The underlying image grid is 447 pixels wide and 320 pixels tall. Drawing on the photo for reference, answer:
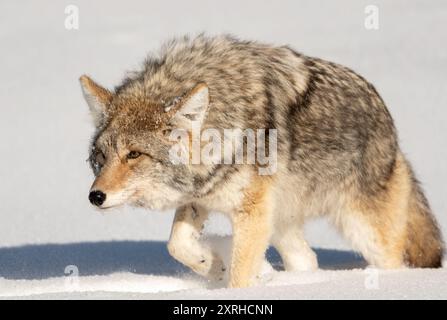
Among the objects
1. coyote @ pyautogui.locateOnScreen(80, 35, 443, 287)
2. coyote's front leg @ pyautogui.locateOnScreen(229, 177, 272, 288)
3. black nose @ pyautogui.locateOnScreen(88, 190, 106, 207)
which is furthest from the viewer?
coyote's front leg @ pyautogui.locateOnScreen(229, 177, 272, 288)

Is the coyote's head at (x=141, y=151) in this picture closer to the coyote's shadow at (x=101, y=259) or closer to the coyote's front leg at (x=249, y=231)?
the coyote's front leg at (x=249, y=231)

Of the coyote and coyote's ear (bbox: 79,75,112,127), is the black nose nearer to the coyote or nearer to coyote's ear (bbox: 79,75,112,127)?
the coyote

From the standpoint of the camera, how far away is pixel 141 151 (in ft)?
17.0

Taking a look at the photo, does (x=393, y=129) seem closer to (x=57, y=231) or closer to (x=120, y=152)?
(x=120, y=152)

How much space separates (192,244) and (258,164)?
87 centimetres

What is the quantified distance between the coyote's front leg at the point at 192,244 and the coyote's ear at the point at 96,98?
919mm

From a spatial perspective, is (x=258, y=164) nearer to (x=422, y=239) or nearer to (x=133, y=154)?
(x=133, y=154)

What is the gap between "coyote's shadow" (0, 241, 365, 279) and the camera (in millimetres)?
6855

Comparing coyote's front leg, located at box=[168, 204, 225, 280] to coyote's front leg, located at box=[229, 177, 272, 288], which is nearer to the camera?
coyote's front leg, located at box=[229, 177, 272, 288]

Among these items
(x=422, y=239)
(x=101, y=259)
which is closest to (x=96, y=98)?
→ (x=101, y=259)

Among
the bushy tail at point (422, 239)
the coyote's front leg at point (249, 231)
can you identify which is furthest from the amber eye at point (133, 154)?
the bushy tail at point (422, 239)

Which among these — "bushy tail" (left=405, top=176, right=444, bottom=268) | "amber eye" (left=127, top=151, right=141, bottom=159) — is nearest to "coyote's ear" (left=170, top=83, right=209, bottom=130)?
"amber eye" (left=127, top=151, right=141, bottom=159)
